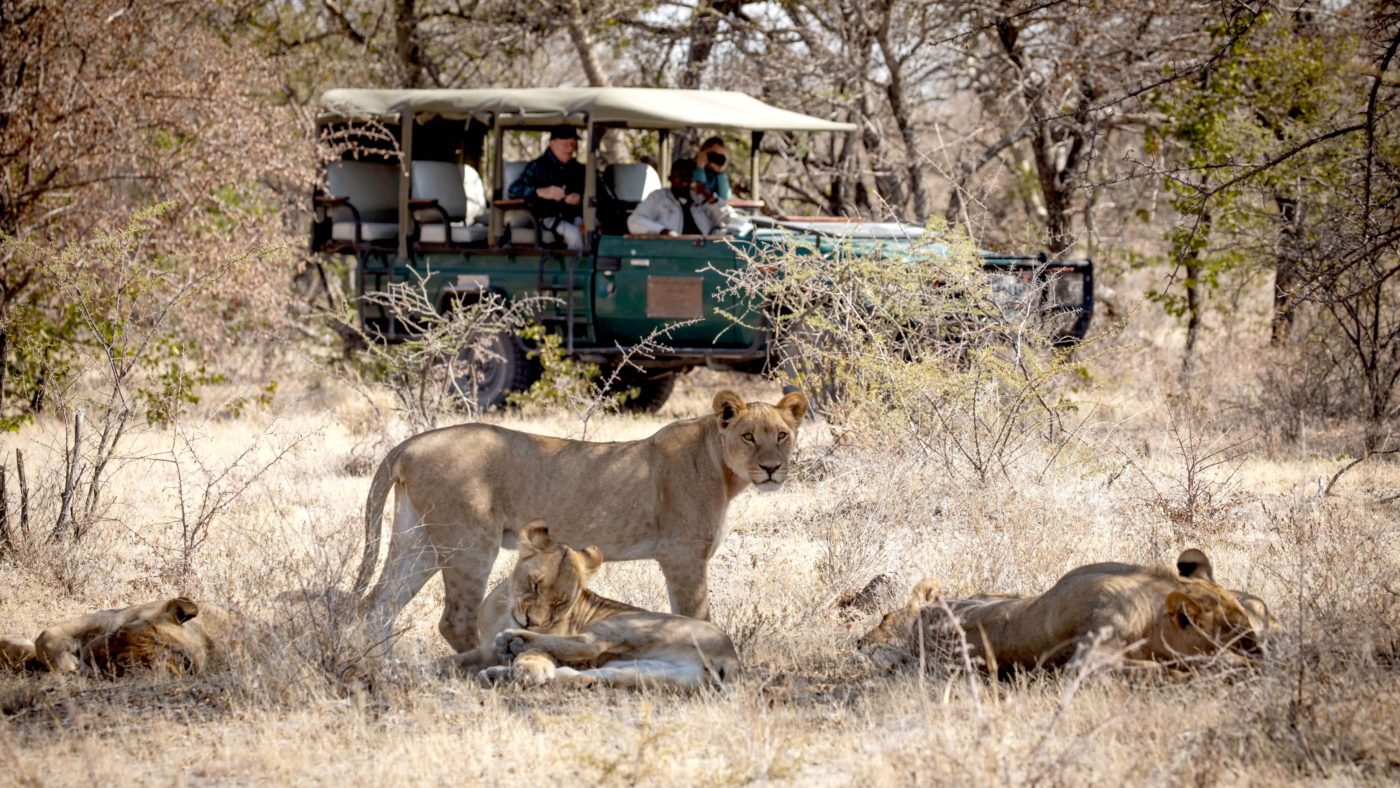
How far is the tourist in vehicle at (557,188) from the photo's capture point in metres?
13.1

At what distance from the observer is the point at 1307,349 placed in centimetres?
1304

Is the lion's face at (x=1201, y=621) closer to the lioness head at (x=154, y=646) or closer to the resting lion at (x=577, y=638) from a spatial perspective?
the resting lion at (x=577, y=638)

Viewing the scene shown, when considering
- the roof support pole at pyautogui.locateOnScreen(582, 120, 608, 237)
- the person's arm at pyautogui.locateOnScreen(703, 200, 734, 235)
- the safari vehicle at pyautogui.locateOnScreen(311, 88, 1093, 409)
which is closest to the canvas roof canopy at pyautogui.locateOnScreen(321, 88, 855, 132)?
the safari vehicle at pyautogui.locateOnScreen(311, 88, 1093, 409)

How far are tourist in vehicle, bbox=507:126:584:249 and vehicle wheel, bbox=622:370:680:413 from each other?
1.70m

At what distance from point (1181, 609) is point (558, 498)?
2.42 meters

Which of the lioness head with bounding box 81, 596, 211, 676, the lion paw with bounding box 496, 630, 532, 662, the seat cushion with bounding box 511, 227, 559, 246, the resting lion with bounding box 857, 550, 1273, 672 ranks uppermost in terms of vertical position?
the seat cushion with bounding box 511, 227, 559, 246

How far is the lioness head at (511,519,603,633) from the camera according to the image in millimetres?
5625

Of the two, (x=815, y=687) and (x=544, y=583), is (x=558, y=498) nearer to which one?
(x=544, y=583)

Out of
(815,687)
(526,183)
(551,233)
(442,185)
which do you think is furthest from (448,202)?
(815,687)

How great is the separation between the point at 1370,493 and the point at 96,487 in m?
6.75

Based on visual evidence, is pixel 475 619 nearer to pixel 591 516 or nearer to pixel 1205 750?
pixel 591 516

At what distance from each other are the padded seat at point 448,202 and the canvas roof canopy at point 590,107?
0.59 meters

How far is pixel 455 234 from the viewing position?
13.6 metres

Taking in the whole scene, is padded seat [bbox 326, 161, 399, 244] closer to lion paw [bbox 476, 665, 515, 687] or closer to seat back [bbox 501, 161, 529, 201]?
seat back [bbox 501, 161, 529, 201]
